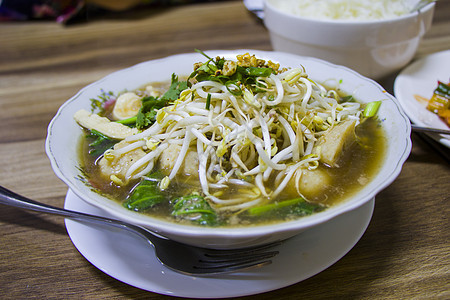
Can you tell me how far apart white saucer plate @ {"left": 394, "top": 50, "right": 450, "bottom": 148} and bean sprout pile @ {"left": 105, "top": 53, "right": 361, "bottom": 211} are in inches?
23.6

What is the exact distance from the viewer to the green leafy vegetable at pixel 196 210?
52.3 inches

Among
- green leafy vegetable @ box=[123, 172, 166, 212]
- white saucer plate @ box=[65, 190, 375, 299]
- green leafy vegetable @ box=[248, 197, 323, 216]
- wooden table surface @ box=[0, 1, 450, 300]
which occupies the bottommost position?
wooden table surface @ box=[0, 1, 450, 300]

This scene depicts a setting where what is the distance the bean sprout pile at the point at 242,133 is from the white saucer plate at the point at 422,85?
598mm

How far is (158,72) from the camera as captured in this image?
228 centimetres

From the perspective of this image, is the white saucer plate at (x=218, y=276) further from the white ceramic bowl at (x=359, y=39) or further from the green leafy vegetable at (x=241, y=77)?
the white ceramic bowl at (x=359, y=39)

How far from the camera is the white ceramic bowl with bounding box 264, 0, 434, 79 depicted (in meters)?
2.32

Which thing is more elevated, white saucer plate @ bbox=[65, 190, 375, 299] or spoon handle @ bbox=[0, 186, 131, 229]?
spoon handle @ bbox=[0, 186, 131, 229]

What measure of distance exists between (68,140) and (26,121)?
3.74 ft

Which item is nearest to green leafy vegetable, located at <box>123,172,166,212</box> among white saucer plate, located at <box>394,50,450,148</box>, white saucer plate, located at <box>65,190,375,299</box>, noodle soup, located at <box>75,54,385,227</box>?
noodle soup, located at <box>75,54,385,227</box>

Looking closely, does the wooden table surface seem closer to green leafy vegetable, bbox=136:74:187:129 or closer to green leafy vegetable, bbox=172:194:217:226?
green leafy vegetable, bbox=172:194:217:226

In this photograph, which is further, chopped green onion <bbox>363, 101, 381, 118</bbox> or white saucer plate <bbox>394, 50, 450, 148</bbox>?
white saucer plate <bbox>394, 50, 450, 148</bbox>

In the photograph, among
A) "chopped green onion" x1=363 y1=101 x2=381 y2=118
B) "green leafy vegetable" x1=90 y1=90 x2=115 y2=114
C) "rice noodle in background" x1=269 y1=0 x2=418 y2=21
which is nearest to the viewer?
"chopped green onion" x1=363 y1=101 x2=381 y2=118

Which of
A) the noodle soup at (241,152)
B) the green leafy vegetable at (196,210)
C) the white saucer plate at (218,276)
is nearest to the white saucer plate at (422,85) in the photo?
the noodle soup at (241,152)

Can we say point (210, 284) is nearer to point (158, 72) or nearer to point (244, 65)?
point (244, 65)
